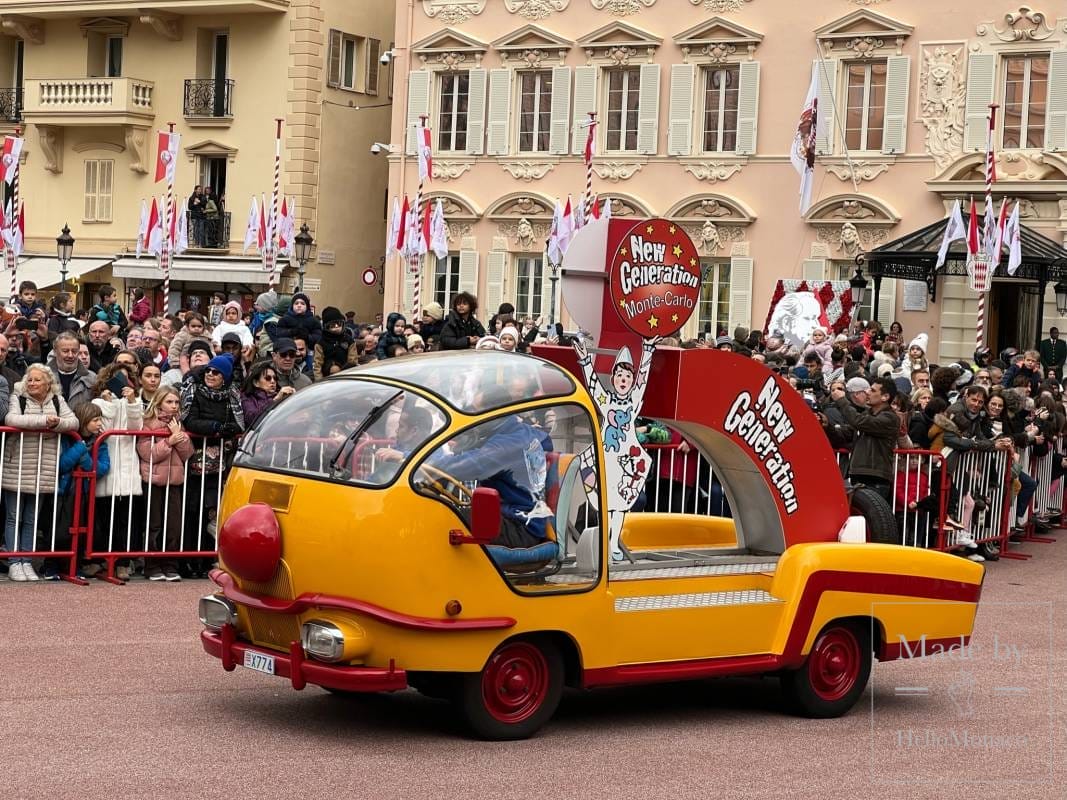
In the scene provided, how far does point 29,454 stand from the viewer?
13.6 m

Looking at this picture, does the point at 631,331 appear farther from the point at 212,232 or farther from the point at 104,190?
the point at 104,190

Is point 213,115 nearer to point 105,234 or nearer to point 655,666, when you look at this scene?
point 105,234

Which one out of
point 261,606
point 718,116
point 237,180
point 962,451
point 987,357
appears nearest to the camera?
point 261,606

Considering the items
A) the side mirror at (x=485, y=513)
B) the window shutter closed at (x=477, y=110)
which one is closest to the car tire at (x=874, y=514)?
the side mirror at (x=485, y=513)

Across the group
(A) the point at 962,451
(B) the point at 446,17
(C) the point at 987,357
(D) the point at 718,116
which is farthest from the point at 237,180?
(A) the point at 962,451

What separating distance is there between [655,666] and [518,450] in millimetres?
1378

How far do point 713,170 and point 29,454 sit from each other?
2561 centimetres

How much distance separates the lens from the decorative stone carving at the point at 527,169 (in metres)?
39.5

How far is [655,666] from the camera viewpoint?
9578mm

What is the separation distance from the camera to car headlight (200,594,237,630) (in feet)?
30.6

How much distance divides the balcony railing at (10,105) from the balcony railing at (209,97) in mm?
5713

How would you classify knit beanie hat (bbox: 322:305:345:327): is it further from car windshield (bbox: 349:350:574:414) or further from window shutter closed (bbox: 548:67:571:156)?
window shutter closed (bbox: 548:67:571:156)

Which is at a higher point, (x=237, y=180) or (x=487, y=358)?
(x=237, y=180)

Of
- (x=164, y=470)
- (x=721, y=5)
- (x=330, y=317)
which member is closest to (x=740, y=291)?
(x=721, y=5)
